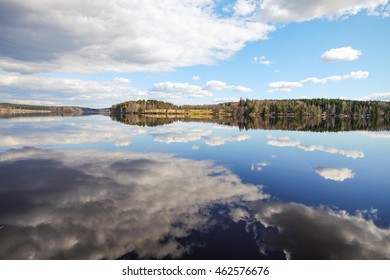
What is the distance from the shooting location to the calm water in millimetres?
11836

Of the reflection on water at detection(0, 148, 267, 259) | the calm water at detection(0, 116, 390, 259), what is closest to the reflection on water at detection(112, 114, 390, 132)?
the calm water at detection(0, 116, 390, 259)

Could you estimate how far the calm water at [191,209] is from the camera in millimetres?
11836

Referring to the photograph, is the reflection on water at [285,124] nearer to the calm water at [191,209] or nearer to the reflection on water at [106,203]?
the calm water at [191,209]

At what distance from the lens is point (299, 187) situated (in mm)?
21672

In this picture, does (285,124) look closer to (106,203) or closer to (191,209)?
(191,209)

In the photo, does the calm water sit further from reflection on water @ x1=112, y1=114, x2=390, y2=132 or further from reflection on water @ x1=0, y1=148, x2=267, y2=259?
reflection on water @ x1=112, y1=114, x2=390, y2=132

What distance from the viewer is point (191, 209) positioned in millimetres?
16250

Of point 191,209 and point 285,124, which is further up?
point 285,124

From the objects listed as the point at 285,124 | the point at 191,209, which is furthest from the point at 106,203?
the point at 285,124

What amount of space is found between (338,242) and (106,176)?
1744cm

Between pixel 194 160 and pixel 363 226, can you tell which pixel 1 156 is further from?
pixel 363 226

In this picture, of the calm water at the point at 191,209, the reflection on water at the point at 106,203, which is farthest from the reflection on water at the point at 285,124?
the reflection on water at the point at 106,203

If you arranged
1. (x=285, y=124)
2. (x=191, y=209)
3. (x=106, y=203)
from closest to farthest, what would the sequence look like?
(x=191, y=209) < (x=106, y=203) < (x=285, y=124)
